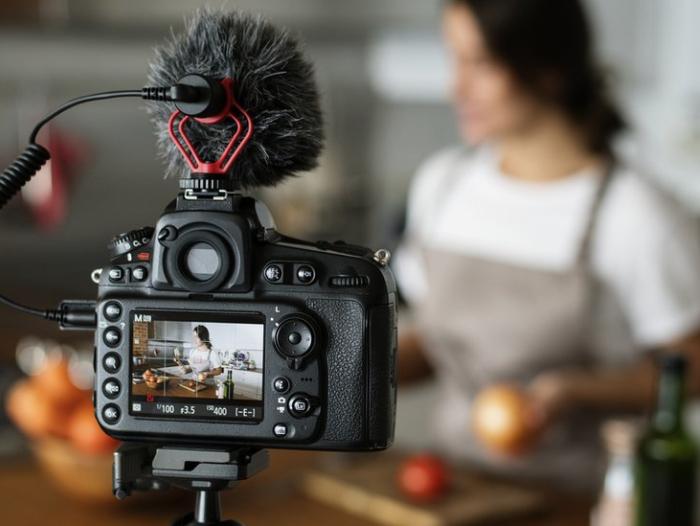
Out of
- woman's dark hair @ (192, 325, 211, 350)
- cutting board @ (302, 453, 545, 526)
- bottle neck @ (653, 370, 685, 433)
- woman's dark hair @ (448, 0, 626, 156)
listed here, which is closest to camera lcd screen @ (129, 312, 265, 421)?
woman's dark hair @ (192, 325, 211, 350)

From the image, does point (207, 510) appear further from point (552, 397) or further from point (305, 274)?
point (552, 397)

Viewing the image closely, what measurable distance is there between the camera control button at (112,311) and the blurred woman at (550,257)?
4.01 ft

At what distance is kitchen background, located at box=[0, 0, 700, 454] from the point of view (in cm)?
275

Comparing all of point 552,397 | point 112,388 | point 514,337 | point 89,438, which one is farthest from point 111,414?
point 514,337

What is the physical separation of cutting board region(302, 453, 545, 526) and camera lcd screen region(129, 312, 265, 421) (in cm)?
96

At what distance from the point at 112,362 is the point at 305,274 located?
102 millimetres

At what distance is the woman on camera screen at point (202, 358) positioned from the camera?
0.46m

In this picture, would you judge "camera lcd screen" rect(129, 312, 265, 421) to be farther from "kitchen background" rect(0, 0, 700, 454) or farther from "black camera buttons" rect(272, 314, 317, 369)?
"kitchen background" rect(0, 0, 700, 454)

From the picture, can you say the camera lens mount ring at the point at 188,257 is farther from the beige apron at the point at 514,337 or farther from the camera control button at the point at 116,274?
the beige apron at the point at 514,337

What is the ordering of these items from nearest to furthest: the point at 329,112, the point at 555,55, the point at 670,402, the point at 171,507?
the point at 670,402, the point at 171,507, the point at 555,55, the point at 329,112

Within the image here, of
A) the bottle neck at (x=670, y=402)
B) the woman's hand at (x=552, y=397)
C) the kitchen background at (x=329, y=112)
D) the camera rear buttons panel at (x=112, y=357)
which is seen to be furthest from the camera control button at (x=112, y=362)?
the kitchen background at (x=329, y=112)

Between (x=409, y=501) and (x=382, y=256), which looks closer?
(x=382, y=256)

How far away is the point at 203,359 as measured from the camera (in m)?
0.46

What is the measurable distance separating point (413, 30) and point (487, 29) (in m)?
1.58
